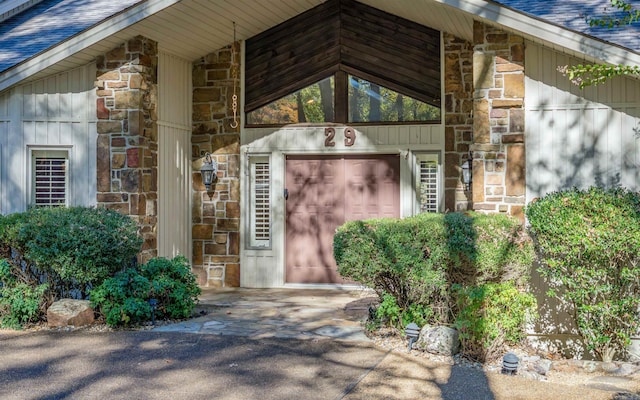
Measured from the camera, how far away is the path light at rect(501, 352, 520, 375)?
5883mm

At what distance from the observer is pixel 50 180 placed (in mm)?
9414

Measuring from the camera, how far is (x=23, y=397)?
16.7ft

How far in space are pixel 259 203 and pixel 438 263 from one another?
4548 millimetres

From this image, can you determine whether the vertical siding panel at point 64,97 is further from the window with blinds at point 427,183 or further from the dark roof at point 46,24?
the window with blinds at point 427,183

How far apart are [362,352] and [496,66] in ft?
11.8

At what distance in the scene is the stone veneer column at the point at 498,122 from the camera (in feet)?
25.6

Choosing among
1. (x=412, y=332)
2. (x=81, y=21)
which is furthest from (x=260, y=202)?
(x=412, y=332)

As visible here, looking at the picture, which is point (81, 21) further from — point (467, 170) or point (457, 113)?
point (467, 170)

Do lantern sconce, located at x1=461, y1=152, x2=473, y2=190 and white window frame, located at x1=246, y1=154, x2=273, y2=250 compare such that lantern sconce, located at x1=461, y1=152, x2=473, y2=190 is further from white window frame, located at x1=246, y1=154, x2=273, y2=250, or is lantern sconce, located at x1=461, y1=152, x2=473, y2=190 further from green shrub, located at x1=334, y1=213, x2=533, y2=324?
white window frame, located at x1=246, y1=154, x2=273, y2=250

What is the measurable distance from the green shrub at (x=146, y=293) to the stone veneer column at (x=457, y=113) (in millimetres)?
3956

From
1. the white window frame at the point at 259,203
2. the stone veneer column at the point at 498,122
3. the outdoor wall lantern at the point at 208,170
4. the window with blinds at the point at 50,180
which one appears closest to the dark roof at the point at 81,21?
the stone veneer column at the point at 498,122

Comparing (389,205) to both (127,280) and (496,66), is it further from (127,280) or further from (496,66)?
(127,280)

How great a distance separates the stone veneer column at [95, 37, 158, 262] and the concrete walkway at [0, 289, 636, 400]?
2.06 m

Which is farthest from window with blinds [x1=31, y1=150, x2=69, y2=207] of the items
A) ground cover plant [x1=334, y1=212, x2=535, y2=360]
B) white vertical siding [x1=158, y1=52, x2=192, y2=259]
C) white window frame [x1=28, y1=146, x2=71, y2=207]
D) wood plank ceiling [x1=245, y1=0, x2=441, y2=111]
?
ground cover plant [x1=334, y1=212, x2=535, y2=360]
